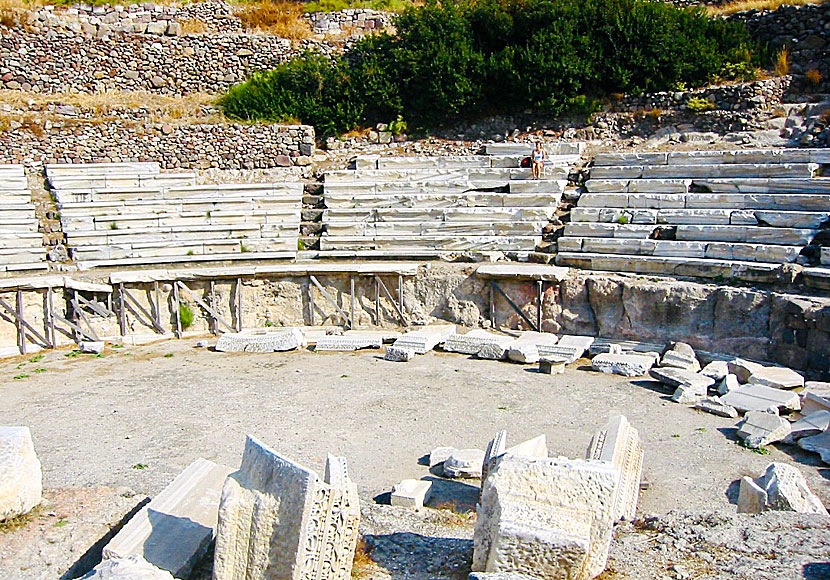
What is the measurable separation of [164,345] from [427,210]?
5.49 m

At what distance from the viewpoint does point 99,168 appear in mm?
15695

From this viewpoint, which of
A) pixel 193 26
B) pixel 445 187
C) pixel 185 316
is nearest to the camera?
pixel 185 316

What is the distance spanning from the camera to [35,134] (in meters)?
16.2

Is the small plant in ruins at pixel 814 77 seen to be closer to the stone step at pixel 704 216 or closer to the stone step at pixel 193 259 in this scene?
the stone step at pixel 704 216

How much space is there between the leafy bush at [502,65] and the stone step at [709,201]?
4.28 meters

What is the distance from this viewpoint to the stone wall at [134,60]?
1903cm

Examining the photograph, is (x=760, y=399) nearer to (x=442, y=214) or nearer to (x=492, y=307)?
(x=492, y=307)

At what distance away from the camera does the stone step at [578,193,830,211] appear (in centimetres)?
1195

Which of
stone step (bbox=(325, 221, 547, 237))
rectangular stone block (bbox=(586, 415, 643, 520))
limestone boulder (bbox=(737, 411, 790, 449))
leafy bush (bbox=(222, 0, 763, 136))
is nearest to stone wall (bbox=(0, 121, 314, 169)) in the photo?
leafy bush (bbox=(222, 0, 763, 136))

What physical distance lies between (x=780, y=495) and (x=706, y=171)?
869 cm

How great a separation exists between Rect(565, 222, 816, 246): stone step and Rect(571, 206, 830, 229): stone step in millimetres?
162

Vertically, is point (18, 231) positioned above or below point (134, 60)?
below

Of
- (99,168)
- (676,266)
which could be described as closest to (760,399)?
(676,266)

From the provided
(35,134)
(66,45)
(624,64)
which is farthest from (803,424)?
(66,45)
